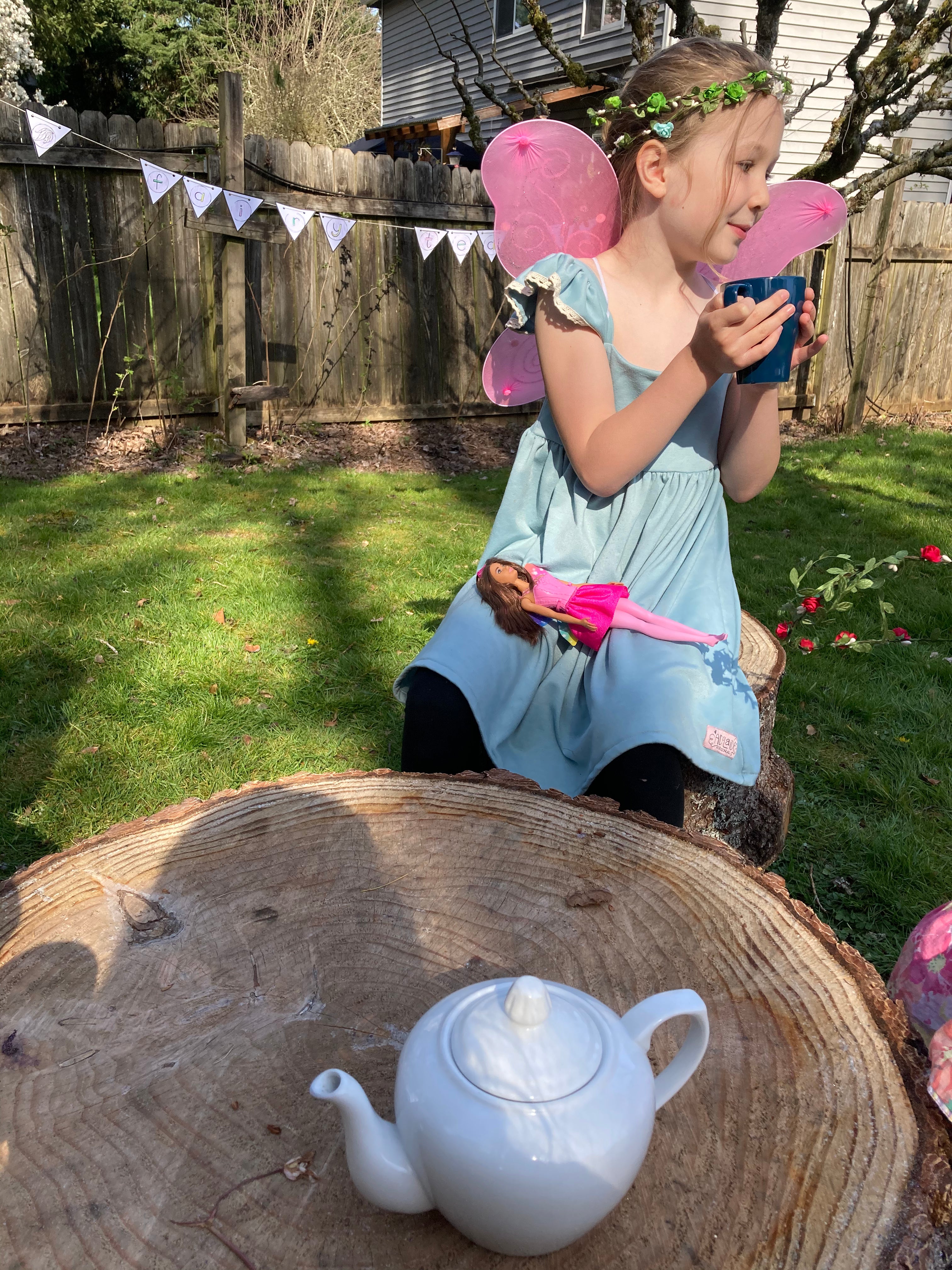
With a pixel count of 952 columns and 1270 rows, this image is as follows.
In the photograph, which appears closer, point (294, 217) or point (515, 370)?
point (515, 370)

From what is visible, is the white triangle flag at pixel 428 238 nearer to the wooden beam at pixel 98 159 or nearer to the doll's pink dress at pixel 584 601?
the wooden beam at pixel 98 159

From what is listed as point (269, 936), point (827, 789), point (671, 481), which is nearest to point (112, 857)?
point (269, 936)

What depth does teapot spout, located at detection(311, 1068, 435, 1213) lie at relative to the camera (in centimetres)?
70

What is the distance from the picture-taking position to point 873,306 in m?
7.61

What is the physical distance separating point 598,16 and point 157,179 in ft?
29.2

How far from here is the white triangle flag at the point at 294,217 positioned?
5551mm

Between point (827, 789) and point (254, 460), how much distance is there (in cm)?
→ 437

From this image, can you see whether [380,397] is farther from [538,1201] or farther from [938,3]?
[538,1201]

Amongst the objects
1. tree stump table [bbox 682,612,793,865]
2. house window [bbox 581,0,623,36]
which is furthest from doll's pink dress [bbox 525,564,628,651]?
house window [bbox 581,0,623,36]

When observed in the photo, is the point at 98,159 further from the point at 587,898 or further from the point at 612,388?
the point at 587,898

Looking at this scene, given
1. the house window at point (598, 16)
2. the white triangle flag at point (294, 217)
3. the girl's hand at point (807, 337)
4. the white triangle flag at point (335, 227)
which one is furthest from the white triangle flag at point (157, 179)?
the house window at point (598, 16)

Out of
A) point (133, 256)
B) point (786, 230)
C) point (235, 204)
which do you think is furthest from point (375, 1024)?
point (133, 256)

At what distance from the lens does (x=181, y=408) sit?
6152 millimetres

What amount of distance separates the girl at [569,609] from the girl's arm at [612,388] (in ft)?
0.64
